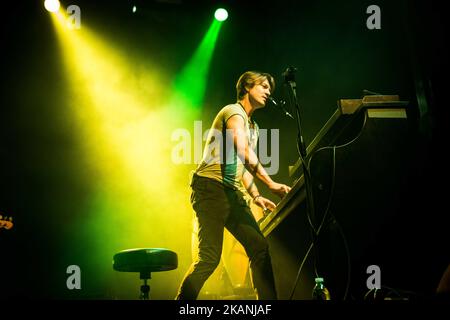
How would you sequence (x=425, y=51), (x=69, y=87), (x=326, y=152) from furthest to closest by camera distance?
1. (x=69, y=87)
2. (x=425, y=51)
3. (x=326, y=152)

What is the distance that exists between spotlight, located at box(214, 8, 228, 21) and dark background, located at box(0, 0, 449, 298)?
0.32ft

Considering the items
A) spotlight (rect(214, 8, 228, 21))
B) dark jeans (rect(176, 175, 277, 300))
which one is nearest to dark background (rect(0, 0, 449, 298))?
spotlight (rect(214, 8, 228, 21))

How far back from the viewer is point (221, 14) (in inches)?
269

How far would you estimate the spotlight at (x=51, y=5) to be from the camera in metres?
6.38

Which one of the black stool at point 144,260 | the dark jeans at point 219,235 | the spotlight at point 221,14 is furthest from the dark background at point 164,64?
the black stool at point 144,260

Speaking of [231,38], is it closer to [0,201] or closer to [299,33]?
[299,33]

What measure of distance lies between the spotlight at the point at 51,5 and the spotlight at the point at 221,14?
2.42m

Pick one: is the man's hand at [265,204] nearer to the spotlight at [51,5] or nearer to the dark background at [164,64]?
the dark background at [164,64]

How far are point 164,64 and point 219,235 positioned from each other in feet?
14.5

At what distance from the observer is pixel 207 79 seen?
709 centimetres

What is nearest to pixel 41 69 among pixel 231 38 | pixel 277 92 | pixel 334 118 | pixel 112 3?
pixel 112 3

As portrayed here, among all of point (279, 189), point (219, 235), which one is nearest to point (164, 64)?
point (279, 189)

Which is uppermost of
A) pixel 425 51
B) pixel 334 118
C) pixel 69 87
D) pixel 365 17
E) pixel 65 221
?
pixel 365 17

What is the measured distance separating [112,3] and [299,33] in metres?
2.96
